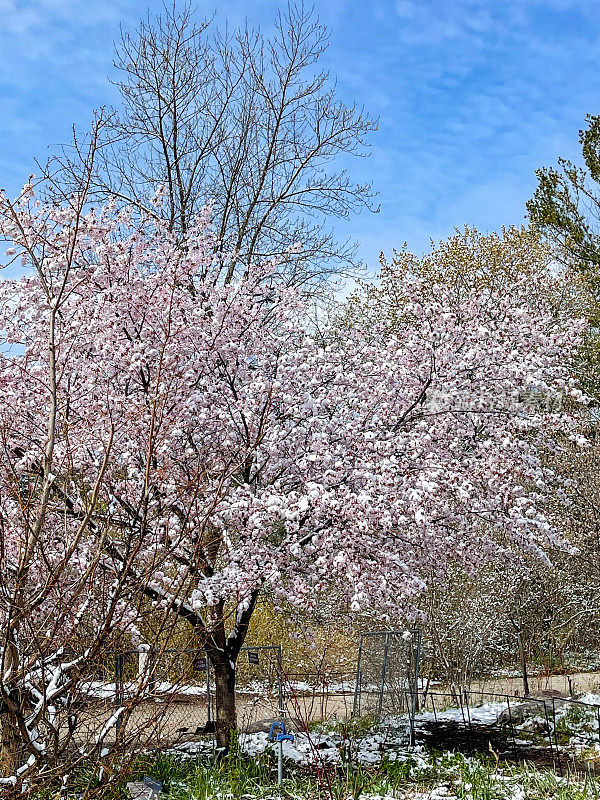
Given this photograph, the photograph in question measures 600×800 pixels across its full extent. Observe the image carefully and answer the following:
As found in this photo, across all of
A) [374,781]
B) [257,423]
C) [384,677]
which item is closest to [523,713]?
[384,677]

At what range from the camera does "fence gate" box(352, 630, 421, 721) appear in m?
9.70

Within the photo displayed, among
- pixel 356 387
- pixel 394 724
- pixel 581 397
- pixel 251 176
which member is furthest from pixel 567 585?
pixel 251 176

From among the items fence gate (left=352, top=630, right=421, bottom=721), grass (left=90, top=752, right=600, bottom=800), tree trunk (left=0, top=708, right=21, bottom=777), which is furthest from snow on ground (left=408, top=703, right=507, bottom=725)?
tree trunk (left=0, top=708, right=21, bottom=777)

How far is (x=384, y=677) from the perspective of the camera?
31.2 ft

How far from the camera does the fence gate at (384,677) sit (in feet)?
31.8

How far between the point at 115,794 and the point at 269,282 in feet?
17.5

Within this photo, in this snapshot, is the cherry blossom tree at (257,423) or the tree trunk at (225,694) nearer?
the cherry blossom tree at (257,423)

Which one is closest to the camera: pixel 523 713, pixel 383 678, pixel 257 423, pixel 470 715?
pixel 257 423

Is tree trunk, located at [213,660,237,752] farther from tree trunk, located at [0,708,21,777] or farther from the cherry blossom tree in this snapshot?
tree trunk, located at [0,708,21,777]

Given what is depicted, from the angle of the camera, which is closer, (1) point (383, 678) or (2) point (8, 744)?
(2) point (8, 744)

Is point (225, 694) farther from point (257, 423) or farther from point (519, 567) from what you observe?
point (519, 567)

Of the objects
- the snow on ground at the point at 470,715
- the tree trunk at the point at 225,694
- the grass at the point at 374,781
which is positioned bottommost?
the snow on ground at the point at 470,715

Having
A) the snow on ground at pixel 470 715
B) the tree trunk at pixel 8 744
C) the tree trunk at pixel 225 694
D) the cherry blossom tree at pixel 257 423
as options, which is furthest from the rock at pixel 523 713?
the tree trunk at pixel 8 744

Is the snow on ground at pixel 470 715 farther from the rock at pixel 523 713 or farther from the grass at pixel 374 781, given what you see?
the grass at pixel 374 781
